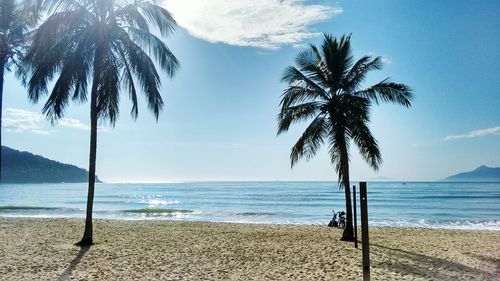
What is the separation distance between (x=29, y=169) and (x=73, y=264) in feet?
615

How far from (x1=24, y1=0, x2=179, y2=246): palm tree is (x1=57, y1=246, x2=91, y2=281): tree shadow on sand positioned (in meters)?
1.15

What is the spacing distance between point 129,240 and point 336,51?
10678 millimetres

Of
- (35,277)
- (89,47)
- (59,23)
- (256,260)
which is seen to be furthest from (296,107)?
(35,277)

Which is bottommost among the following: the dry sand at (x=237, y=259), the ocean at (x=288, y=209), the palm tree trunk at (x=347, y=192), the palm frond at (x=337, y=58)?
the ocean at (x=288, y=209)

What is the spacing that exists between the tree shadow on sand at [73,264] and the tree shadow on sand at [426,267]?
7.36 meters

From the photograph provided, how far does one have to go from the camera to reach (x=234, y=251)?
12.3m

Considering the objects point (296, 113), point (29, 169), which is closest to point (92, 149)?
point (296, 113)

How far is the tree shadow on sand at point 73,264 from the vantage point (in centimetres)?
880

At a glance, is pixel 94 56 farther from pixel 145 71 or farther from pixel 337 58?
pixel 337 58

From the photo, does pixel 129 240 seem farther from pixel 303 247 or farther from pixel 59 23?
pixel 59 23

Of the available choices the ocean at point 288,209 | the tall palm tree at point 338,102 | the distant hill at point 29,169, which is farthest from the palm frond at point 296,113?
the distant hill at point 29,169

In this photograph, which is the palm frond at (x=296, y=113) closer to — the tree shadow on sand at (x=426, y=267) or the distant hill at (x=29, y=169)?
the tree shadow on sand at (x=426, y=267)

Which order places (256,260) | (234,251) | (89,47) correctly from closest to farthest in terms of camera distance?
(256,260)
(234,251)
(89,47)

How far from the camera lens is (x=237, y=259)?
1091cm
